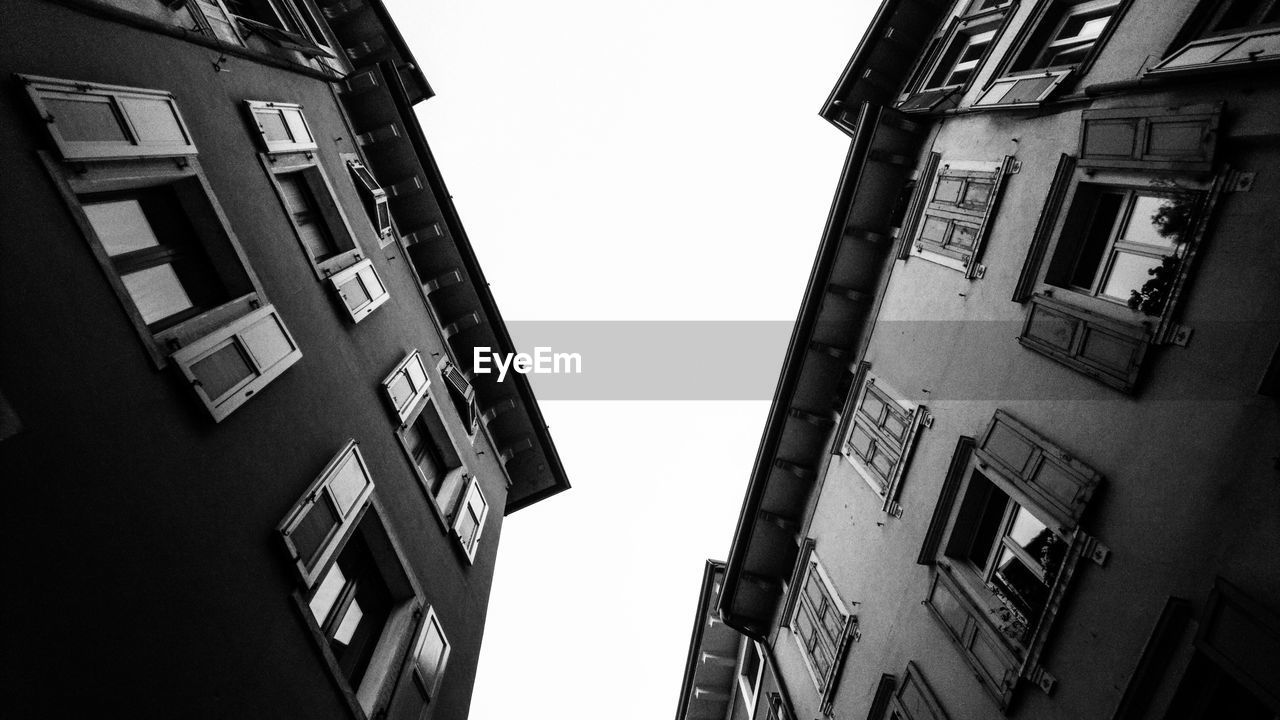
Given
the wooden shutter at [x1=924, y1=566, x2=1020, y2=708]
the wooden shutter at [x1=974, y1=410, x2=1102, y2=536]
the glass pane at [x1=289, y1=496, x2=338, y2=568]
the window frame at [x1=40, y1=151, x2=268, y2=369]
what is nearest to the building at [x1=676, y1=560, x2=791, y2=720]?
the wooden shutter at [x1=924, y1=566, x2=1020, y2=708]

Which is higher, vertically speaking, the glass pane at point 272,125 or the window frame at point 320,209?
the glass pane at point 272,125

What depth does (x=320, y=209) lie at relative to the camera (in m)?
11.6

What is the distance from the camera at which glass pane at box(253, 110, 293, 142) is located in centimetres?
977

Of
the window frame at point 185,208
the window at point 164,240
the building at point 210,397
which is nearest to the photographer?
the building at point 210,397

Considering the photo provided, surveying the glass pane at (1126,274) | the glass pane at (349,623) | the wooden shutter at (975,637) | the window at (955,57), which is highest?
the window at (955,57)

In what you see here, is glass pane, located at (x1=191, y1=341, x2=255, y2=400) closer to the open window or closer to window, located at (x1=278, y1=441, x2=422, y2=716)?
window, located at (x1=278, y1=441, x2=422, y2=716)

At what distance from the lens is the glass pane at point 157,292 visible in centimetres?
692

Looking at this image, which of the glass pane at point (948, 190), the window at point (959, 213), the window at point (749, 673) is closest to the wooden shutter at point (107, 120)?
the window at point (959, 213)

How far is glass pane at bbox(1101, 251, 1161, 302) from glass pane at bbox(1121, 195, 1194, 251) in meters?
0.18

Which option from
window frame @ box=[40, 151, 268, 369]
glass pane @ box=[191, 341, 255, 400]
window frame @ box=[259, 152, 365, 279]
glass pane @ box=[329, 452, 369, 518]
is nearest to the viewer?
window frame @ box=[40, 151, 268, 369]

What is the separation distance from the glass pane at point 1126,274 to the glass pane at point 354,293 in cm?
1091

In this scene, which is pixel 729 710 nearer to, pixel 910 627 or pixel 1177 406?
pixel 910 627

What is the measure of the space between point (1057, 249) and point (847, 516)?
6632 mm

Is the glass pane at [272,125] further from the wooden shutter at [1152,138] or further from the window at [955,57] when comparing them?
the window at [955,57]
